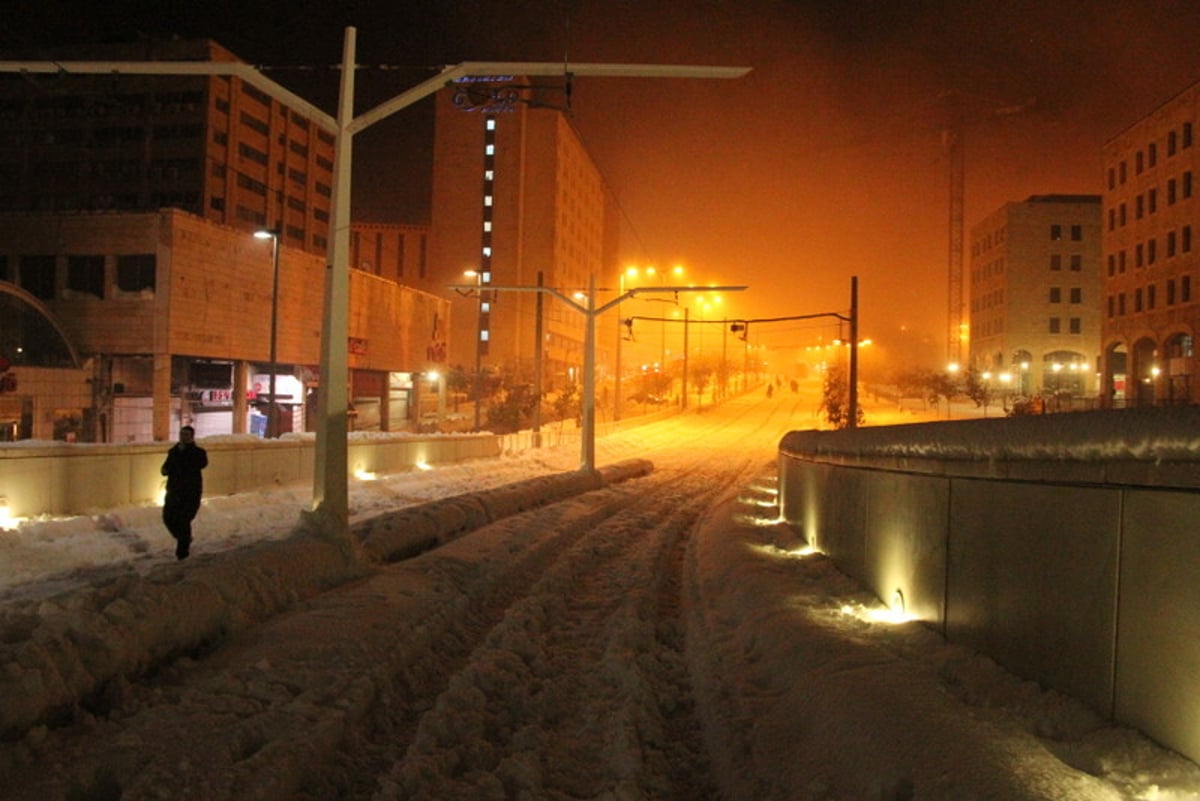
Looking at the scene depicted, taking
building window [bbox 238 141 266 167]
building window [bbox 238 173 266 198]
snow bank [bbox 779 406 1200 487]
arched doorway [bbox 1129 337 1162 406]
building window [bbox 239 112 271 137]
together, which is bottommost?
snow bank [bbox 779 406 1200 487]

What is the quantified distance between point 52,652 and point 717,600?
21.5 feet

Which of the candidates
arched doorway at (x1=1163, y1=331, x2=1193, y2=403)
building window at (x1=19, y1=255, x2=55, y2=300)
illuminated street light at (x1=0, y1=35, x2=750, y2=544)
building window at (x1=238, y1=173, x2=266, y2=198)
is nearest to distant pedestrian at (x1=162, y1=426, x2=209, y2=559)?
illuminated street light at (x1=0, y1=35, x2=750, y2=544)

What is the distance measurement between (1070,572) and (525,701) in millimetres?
3583

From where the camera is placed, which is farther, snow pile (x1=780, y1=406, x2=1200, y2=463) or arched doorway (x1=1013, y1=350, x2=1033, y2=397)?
arched doorway (x1=1013, y1=350, x2=1033, y2=397)

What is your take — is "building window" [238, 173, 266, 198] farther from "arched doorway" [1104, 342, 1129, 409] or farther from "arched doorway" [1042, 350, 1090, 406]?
"arched doorway" [1042, 350, 1090, 406]

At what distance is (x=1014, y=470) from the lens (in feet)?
19.0

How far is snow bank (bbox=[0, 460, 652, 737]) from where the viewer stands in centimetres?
524

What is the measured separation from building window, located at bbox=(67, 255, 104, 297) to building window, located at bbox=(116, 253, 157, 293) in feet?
2.62

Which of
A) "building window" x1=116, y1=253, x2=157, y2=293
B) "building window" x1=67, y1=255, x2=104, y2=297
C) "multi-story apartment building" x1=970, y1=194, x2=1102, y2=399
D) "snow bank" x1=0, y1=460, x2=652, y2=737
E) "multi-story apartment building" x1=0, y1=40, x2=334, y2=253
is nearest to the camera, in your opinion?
"snow bank" x1=0, y1=460, x2=652, y2=737

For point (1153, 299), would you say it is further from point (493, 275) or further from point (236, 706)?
point (493, 275)

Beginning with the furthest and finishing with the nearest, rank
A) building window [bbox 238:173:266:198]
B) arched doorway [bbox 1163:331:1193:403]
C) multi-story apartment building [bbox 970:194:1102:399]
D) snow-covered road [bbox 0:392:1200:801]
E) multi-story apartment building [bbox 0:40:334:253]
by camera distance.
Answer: multi-story apartment building [bbox 970:194:1102:399] → building window [bbox 238:173:266:198] → multi-story apartment building [bbox 0:40:334:253] → arched doorway [bbox 1163:331:1193:403] → snow-covered road [bbox 0:392:1200:801]

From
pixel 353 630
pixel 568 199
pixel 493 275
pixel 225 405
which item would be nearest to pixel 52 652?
pixel 353 630

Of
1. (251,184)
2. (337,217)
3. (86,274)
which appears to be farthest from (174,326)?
(251,184)

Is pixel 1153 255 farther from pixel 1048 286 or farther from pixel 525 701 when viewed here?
pixel 525 701
